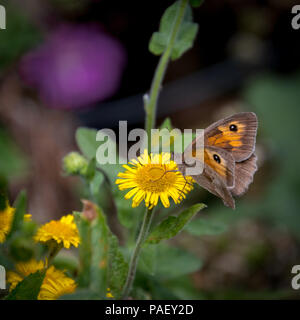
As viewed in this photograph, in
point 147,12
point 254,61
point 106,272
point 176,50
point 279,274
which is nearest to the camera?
point 106,272

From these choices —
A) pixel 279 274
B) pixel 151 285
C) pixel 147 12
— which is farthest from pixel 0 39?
pixel 279 274

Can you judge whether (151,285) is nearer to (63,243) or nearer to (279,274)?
(63,243)

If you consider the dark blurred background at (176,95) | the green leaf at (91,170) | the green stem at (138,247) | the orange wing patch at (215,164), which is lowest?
the green stem at (138,247)

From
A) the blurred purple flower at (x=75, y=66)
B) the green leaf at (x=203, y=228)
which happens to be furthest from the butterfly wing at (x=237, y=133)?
the blurred purple flower at (x=75, y=66)

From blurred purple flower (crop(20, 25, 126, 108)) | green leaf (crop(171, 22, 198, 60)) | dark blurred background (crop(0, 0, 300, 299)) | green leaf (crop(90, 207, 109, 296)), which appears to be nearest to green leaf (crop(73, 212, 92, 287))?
green leaf (crop(90, 207, 109, 296))

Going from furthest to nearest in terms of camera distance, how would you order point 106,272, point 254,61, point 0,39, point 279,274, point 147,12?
point 254,61
point 147,12
point 0,39
point 279,274
point 106,272

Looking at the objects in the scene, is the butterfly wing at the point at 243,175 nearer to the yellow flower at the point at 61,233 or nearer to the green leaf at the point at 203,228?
the green leaf at the point at 203,228
